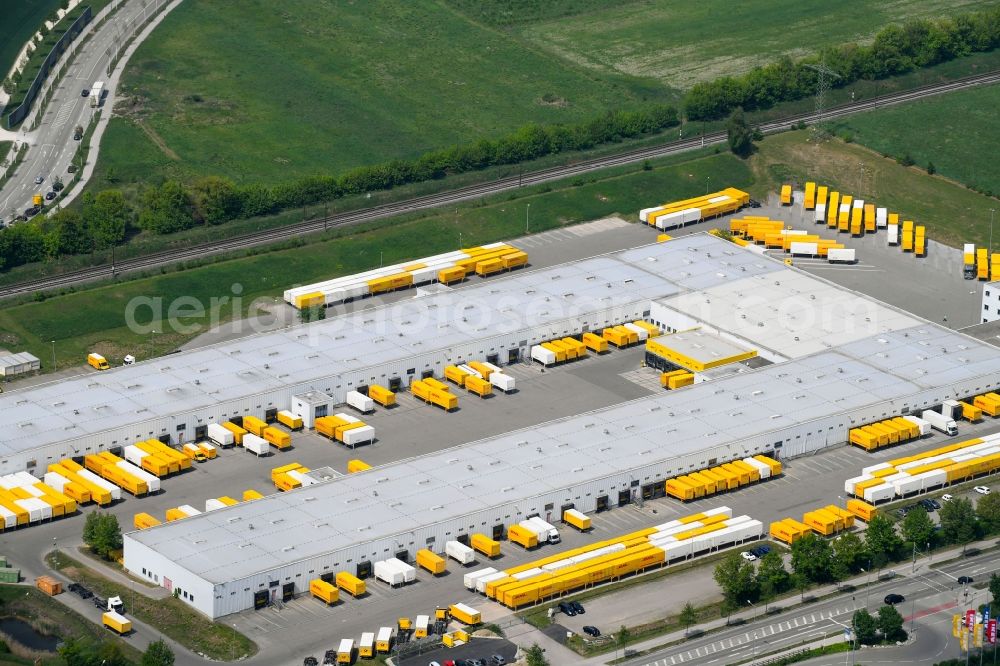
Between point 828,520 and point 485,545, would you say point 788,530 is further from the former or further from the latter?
point 485,545

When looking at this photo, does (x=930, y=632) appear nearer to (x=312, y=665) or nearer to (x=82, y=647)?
(x=312, y=665)

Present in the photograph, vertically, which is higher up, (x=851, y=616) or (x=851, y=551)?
(x=851, y=551)

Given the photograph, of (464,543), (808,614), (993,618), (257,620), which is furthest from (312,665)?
(993,618)

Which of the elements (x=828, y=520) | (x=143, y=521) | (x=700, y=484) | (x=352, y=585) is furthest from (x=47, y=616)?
(x=828, y=520)

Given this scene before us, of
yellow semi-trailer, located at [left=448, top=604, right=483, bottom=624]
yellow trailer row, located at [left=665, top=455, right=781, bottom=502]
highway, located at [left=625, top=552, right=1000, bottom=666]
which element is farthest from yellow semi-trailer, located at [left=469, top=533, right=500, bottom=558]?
highway, located at [left=625, top=552, right=1000, bottom=666]

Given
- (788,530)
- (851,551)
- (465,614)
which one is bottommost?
(465,614)

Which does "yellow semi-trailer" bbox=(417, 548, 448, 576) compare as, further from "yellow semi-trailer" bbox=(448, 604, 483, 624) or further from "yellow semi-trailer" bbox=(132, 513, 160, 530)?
"yellow semi-trailer" bbox=(132, 513, 160, 530)
